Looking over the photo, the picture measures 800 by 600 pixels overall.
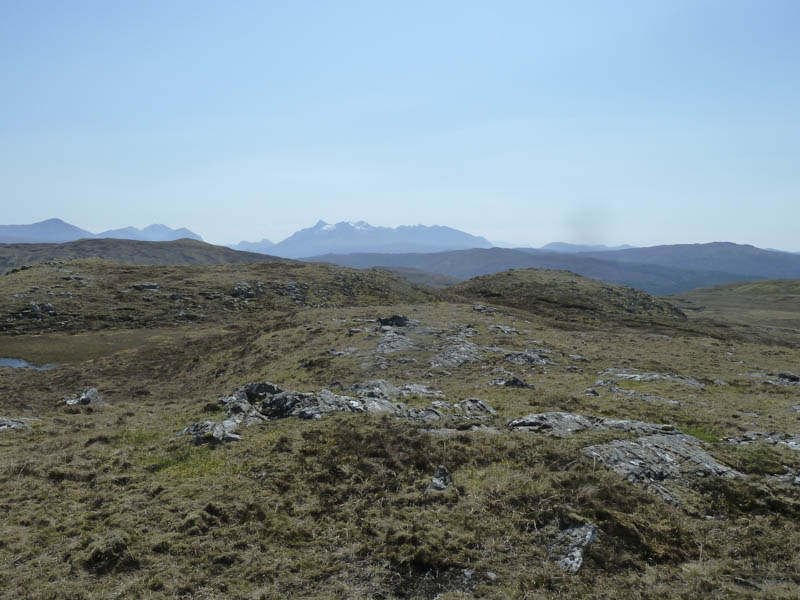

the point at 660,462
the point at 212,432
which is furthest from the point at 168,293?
the point at 660,462

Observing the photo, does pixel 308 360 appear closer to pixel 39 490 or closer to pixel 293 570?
pixel 39 490

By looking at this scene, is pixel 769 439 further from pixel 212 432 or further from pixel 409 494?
pixel 212 432

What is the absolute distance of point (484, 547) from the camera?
34.1 ft

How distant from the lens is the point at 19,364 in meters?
47.3

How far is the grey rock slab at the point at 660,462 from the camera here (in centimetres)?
1290

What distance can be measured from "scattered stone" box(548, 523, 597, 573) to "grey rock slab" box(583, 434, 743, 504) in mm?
3527

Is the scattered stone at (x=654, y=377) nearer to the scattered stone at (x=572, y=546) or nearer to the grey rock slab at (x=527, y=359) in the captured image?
the grey rock slab at (x=527, y=359)

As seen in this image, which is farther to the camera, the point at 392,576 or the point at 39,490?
the point at 39,490

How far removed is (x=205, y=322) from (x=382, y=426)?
229 ft

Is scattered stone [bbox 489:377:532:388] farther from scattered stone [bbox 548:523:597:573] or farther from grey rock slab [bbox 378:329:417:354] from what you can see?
scattered stone [bbox 548:523:597:573]

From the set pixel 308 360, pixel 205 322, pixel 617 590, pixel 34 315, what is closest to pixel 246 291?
pixel 205 322

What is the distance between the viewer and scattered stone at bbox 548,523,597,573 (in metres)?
9.53

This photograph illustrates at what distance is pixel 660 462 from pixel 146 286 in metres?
103

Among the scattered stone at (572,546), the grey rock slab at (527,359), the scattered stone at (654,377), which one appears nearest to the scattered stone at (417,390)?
the grey rock slab at (527,359)
